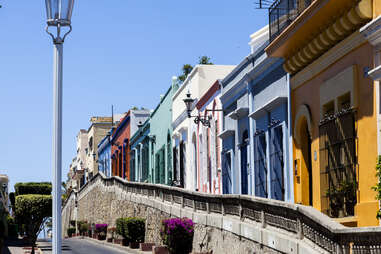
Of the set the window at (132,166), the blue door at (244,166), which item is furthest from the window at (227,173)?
the window at (132,166)

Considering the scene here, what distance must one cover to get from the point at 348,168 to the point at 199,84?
1803 centimetres

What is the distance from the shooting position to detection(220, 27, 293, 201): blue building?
68.6ft

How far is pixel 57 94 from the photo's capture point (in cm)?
866

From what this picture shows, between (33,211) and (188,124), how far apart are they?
29.6ft

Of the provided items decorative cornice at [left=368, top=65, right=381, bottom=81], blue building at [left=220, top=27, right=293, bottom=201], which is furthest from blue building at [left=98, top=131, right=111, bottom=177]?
decorative cornice at [left=368, top=65, right=381, bottom=81]

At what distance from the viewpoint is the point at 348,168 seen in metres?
15.5

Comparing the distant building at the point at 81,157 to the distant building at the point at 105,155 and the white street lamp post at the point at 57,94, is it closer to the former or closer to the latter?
the distant building at the point at 105,155

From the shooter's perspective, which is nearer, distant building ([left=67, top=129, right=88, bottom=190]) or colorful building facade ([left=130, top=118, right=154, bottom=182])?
colorful building facade ([left=130, top=118, right=154, bottom=182])

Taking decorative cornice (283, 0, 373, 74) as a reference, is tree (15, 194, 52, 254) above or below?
below

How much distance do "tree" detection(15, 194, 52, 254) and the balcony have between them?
14.0 metres

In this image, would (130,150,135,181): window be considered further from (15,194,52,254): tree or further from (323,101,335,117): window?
(323,101,335,117): window

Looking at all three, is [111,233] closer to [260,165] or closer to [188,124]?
[188,124]

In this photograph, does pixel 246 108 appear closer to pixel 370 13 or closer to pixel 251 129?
pixel 251 129

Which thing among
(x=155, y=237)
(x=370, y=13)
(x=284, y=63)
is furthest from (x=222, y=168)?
(x=370, y=13)
